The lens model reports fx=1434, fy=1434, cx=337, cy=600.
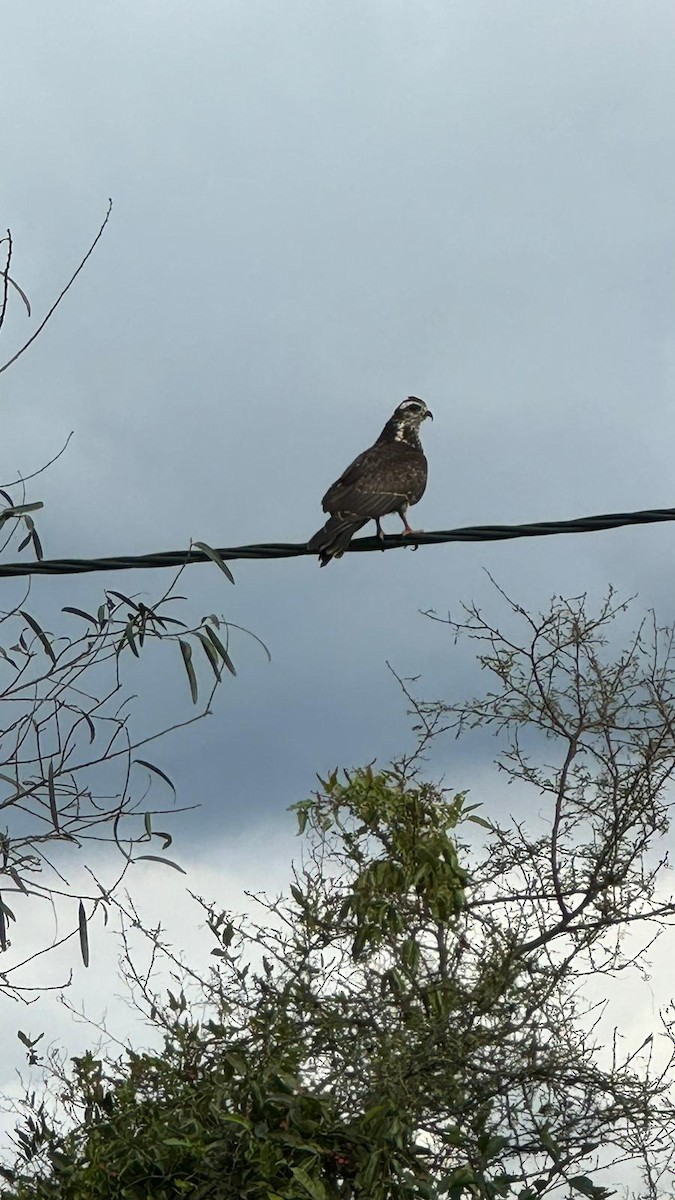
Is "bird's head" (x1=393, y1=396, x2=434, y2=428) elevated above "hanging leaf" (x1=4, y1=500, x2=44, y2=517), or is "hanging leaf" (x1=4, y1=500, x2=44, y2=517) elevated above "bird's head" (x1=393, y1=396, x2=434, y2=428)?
"bird's head" (x1=393, y1=396, x2=434, y2=428)

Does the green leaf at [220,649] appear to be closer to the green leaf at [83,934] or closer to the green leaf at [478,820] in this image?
the green leaf at [83,934]

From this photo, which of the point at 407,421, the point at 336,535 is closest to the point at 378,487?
the point at 336,535

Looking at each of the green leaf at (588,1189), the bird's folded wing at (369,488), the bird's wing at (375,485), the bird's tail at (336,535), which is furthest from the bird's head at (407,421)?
the green leaf at (588,1189)

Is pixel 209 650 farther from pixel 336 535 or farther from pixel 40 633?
pixel 336 535

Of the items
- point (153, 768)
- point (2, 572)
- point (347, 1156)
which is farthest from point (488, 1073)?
point (2, 572)

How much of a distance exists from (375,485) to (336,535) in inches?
50.7

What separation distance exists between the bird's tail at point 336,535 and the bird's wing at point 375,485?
18 centimetres

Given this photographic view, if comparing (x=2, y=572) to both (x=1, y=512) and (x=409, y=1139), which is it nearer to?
(x=1, y=512)

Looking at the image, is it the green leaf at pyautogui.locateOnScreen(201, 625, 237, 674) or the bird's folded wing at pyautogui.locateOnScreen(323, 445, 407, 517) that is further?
the bird's folded wing at pyautogui.locateOnScreen(323, 445, 407, 517)

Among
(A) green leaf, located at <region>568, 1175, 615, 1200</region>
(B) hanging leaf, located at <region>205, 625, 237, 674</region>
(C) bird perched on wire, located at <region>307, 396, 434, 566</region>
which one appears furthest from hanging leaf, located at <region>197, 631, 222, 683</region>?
(A) green leaf, located at <region>568, 1175, 615, 1200</region>

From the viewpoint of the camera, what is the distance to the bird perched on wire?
8.27 m

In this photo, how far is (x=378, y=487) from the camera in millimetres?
9398

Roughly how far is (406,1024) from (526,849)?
188 centimetres

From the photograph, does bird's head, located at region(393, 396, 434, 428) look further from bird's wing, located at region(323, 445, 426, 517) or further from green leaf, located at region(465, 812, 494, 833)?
green leaf, located at region(465, 812, 494, 833)
